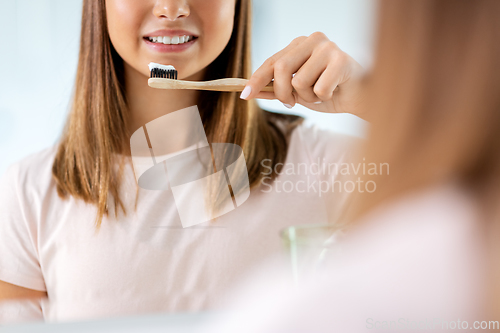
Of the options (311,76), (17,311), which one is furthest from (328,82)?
(17,311)

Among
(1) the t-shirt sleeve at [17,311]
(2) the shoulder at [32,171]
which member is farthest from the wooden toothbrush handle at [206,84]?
(1) the t-shirt sleeve at [17,311]

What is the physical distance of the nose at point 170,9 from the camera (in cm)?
34

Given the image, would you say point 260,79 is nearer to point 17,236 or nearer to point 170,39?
point 170,39

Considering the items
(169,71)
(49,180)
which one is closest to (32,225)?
(49,180)

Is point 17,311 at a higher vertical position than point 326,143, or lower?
lower

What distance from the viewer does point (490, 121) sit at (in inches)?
8.1

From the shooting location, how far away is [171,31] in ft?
1.13

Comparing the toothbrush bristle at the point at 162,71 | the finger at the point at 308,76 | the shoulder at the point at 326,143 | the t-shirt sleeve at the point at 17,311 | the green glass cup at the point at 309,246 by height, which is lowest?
the t-shirt sleeve at the point at 17,311

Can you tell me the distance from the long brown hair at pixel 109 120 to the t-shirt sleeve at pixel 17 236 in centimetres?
4

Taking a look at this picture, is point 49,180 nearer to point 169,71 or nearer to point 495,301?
point 169,71

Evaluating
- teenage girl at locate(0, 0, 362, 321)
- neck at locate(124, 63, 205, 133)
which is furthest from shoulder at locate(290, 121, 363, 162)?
neck at locate(124, 63, 205, 133)

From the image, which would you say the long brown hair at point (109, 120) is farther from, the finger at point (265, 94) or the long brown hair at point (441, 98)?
the long brown hair at point (441, 98)

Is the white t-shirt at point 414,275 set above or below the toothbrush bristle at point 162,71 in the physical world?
below

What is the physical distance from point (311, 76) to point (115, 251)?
0.24m
